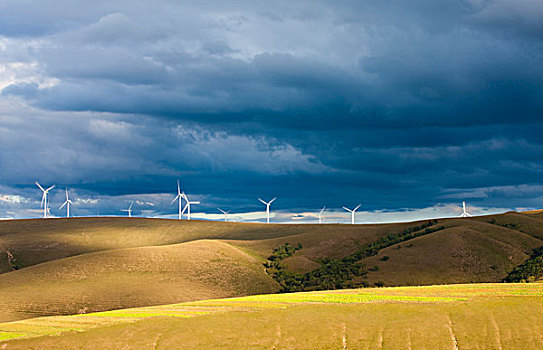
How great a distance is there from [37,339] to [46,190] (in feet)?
532

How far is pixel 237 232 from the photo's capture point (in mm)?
193250

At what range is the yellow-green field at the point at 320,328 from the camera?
41.1 meters

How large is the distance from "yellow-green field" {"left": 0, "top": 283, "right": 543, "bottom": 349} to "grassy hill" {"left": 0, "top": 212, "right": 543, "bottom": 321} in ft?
142

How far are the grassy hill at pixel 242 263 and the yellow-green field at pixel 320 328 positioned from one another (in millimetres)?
43330

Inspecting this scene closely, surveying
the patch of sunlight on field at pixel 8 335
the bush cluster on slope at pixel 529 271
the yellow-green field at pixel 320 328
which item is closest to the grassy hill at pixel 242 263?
the bush cluster on slope at pixel 529 271

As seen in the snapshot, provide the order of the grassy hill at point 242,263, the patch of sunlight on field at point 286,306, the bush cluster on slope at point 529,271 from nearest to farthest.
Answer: the patch of sunlight on field at point 286,306
the grassy hill at point 242,263
the bush cluster on slope at point 529,271

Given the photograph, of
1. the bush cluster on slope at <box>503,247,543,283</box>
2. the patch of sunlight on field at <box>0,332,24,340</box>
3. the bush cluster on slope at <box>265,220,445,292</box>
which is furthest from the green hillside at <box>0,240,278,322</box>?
the bush cluster on slope at <box>503,247,543,283</box>

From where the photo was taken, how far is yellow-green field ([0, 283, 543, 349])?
135ft

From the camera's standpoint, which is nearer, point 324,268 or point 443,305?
point 443,305

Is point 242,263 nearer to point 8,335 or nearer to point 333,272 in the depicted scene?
point 333,272

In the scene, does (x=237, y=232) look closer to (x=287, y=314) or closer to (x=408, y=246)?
(x=408, y=246)

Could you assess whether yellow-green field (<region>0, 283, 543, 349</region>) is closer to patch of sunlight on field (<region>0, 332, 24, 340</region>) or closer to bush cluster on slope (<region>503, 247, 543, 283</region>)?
patch of sunlight on field (<region>0, 332, 24, 340</region>)

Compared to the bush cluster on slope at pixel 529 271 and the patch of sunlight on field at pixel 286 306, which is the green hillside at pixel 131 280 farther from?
the bush cluster on slope at pixel 529 271

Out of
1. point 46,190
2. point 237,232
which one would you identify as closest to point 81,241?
point 46,190
